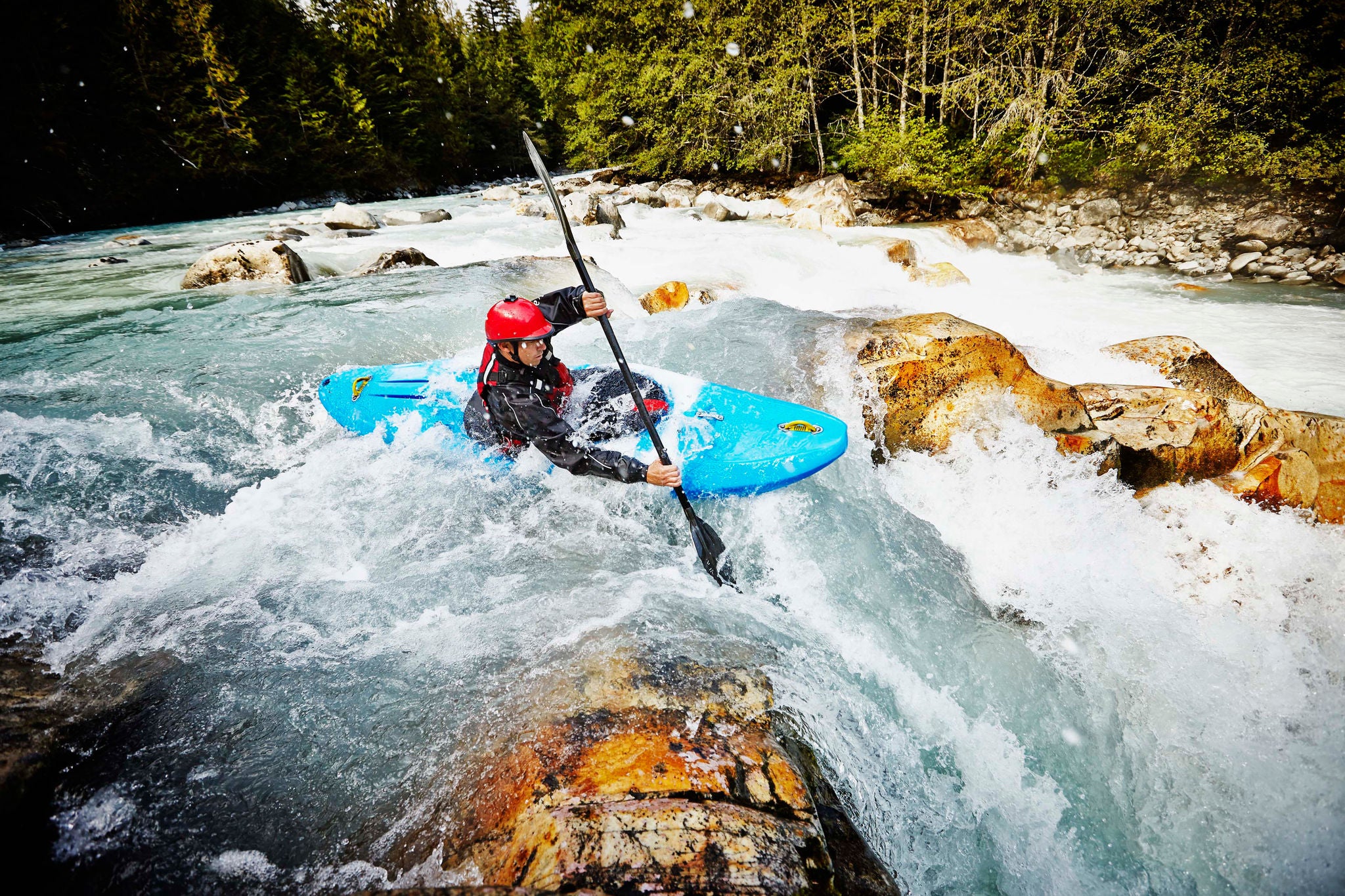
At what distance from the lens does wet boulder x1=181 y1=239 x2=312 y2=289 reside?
7.48m

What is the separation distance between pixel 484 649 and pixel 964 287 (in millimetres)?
8676

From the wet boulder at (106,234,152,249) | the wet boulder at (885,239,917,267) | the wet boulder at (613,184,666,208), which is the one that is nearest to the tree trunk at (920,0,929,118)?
the wet boulder at (885,239,917,267)

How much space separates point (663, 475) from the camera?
2811 millimetres

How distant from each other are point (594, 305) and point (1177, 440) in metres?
3.94

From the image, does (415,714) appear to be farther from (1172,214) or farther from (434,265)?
(1172,214)

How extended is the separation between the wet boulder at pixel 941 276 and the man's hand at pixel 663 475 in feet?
24.1

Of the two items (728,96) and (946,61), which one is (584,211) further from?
(946,61)

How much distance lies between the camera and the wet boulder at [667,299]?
686 cm

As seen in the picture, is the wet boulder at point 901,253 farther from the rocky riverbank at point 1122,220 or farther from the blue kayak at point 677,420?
the blue kayak at point 677,420

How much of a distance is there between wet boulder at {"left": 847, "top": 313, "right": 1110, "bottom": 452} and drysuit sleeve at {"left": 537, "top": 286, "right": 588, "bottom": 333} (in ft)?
7.15

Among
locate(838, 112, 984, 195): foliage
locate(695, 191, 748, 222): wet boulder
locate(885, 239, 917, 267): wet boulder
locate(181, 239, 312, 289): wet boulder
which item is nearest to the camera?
locate(181, 239, 312, 289): wet boulder

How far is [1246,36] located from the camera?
9.57m

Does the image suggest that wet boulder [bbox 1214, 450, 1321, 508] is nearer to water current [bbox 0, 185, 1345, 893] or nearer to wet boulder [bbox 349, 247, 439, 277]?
water current [bbox 0, 185, 1345, 893]

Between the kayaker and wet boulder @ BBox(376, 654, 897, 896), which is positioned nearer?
wet boulder @ BBox(376, 654, 897, 896)
